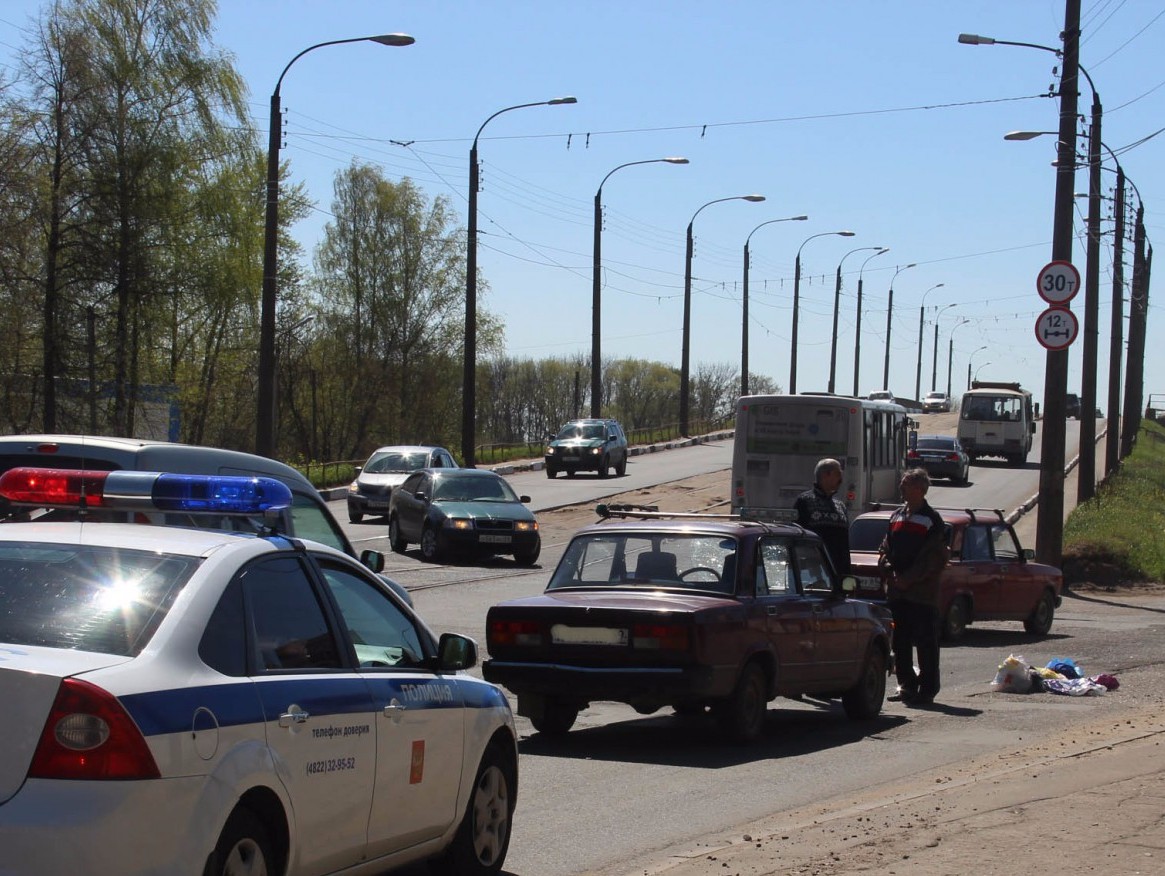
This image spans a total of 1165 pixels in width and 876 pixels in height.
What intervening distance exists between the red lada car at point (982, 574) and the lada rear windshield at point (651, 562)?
7748 mm

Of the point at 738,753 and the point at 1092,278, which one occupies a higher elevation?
the point at 1092,278

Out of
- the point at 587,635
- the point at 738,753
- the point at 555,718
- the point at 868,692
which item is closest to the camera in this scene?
the point at 587,635

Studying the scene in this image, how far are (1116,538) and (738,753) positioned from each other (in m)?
19.9

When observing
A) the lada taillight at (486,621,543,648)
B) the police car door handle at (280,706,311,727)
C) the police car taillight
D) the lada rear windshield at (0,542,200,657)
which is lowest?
the lada taillight at (486,621,543,648)

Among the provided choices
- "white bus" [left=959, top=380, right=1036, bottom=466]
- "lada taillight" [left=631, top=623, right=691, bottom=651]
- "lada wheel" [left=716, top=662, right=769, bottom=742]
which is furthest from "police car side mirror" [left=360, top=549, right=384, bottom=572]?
"white bus" [left=959, top=380, right=1036, bottom=466]

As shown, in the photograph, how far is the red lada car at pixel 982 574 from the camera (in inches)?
738

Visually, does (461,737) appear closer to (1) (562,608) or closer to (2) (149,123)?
(1) (562,608)

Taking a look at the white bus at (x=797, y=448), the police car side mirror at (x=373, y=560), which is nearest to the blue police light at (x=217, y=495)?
the police car side mirror at (x=373, y=560)

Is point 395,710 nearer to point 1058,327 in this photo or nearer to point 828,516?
point 828,516

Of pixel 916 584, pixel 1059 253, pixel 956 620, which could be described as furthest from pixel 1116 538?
pixel 916 584

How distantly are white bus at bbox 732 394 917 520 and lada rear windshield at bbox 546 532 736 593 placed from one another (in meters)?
18.0

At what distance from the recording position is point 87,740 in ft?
14.0

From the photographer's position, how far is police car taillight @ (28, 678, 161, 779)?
4.23 meters

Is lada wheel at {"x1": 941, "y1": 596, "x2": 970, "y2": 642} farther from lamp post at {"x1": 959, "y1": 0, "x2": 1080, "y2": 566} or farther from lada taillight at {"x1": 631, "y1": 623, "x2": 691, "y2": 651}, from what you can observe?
lada taillight at {"x1": 631, "y1": 623, "x2": 691, "y2": 651}
